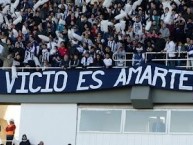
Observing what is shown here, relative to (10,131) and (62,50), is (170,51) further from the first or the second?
(10,131)

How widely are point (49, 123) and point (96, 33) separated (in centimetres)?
338

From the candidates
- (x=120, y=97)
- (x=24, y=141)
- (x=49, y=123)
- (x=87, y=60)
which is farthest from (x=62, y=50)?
(x=24, y=141)

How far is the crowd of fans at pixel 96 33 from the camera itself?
95.7 feet

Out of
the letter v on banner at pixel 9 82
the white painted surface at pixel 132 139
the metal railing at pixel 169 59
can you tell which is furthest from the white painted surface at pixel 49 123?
the metal railing at pixel 169 59

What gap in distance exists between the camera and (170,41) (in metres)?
28.8

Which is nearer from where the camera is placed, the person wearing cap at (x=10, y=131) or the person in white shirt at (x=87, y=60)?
the person in white shirt at (x=87, y=60)

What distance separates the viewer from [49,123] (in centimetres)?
2970

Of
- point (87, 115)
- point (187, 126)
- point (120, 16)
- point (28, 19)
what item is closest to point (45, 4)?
point (28, 19)

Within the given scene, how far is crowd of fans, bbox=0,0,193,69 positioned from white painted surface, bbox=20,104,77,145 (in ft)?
4.49

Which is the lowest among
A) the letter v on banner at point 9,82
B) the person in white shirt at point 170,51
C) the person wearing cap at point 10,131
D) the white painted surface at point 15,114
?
the person wearing cap at point 10,131

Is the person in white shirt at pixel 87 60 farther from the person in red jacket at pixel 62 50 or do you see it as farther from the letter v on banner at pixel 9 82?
the letter v on banner at pixel 9 82

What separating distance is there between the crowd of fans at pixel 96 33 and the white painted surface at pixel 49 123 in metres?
1.37

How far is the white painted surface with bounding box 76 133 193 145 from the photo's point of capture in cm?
2812

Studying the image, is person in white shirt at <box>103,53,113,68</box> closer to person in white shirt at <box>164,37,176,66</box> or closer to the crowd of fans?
the crowd of fans
